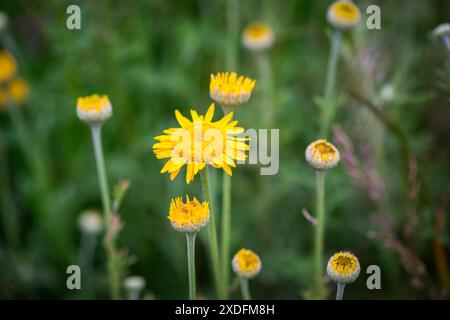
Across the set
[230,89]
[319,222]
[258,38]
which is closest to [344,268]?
[319,222]

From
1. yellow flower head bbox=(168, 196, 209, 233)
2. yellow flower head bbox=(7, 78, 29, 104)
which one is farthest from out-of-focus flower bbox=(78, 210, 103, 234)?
yellow flower head bbox=(168, 196, 209, 233)

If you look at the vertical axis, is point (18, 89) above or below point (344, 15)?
below

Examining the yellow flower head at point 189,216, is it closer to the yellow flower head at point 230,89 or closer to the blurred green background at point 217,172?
the yellow flower head at point 230,89

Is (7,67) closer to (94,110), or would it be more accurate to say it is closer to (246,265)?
(94,110)

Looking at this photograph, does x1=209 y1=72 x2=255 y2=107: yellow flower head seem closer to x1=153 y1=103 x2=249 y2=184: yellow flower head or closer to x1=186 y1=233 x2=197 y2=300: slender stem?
x1=153 y1=103 x2=249 y2=184: yellow flower head

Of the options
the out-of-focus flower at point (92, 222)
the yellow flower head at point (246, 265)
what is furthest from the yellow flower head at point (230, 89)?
the out-of-focus flower at point (92, 222)
